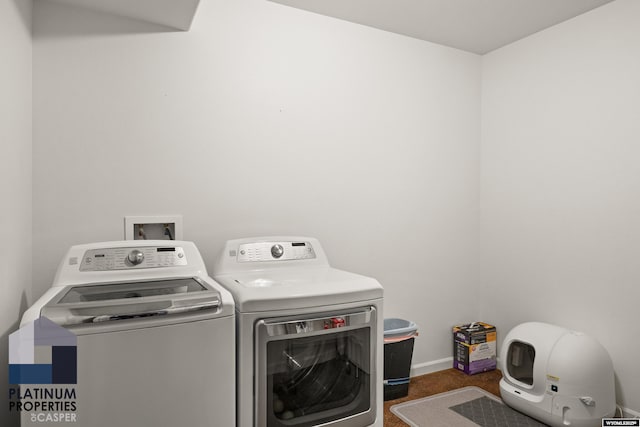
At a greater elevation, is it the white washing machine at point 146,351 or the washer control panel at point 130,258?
the washer control panel at point 130,258

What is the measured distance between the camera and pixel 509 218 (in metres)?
2.91

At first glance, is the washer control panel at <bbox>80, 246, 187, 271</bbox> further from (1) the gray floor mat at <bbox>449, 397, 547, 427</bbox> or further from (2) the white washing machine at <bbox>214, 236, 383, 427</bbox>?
(1) the gray floor mat at <bbox>449, 397, 547, 427</bbox>

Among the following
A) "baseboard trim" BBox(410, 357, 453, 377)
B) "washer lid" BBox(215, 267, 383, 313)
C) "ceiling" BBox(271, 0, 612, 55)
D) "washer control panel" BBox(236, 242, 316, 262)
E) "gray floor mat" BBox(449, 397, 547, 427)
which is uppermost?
"ceiling" BBox(271, 0, 612, 55)

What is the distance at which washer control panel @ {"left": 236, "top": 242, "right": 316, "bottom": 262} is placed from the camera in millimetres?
2039

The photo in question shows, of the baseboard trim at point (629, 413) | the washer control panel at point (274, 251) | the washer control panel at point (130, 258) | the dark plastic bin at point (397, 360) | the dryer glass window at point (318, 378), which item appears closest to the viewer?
the dryer glass window at point (318, 378)

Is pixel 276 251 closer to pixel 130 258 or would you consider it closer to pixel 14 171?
pixel 130 258

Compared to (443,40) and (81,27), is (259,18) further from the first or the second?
(443,40)

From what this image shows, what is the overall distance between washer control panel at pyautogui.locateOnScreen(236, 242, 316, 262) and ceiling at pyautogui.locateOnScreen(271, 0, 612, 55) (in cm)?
142

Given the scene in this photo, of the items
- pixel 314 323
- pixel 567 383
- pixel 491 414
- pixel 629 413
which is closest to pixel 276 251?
pixel 314 323

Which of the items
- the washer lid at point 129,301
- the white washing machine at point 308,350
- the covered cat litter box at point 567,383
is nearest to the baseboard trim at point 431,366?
the covered cat litter box at point 567,383

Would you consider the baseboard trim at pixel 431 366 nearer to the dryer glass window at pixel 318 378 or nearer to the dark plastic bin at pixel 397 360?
the dark plastic bin at pixel 397 360

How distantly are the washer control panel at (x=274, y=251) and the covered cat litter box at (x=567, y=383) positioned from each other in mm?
1421

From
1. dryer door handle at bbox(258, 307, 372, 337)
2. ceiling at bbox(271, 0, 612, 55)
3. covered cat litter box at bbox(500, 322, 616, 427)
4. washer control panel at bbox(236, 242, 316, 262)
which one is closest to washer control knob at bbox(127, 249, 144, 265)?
washer control panel at bbox(236, 242, 316, 262)

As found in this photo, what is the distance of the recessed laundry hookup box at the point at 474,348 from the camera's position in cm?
283
